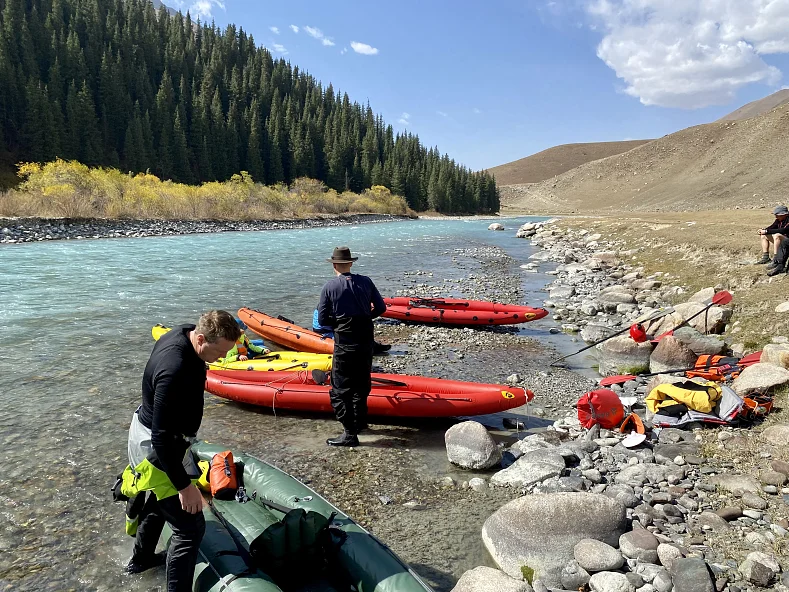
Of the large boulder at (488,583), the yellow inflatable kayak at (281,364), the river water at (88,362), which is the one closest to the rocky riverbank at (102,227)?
the river water at (88,362)

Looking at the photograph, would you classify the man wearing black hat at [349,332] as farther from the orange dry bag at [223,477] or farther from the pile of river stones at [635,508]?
the orange dry bag at [223,477]

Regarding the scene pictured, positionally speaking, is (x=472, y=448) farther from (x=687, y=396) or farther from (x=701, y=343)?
(x=701, y=343)

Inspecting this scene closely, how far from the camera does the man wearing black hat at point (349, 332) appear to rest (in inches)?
248

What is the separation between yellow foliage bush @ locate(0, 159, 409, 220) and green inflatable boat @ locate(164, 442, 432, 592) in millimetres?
39517

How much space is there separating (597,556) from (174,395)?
11.0ft

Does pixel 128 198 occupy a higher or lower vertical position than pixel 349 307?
higher

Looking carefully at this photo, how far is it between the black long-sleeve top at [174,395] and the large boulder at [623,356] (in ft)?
27.2

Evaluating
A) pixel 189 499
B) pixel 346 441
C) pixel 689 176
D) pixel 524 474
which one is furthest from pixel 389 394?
pixel 689 176

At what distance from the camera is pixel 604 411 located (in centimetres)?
668

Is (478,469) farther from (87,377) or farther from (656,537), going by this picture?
(87,377)

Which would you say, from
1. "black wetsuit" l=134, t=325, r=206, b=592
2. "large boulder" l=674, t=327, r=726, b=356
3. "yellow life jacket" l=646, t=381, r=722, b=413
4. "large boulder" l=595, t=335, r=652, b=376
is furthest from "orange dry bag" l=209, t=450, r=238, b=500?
"large boulder" l=674, t=327, r=726, b=356

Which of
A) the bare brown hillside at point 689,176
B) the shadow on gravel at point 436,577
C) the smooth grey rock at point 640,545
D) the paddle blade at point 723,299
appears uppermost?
the bare brown hillside at point 689,176

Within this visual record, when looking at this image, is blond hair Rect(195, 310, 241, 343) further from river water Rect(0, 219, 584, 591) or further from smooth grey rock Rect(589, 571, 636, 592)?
smooth grey rock Rect(589, 571, 636, 592)

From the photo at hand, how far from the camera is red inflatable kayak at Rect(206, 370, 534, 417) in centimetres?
736
